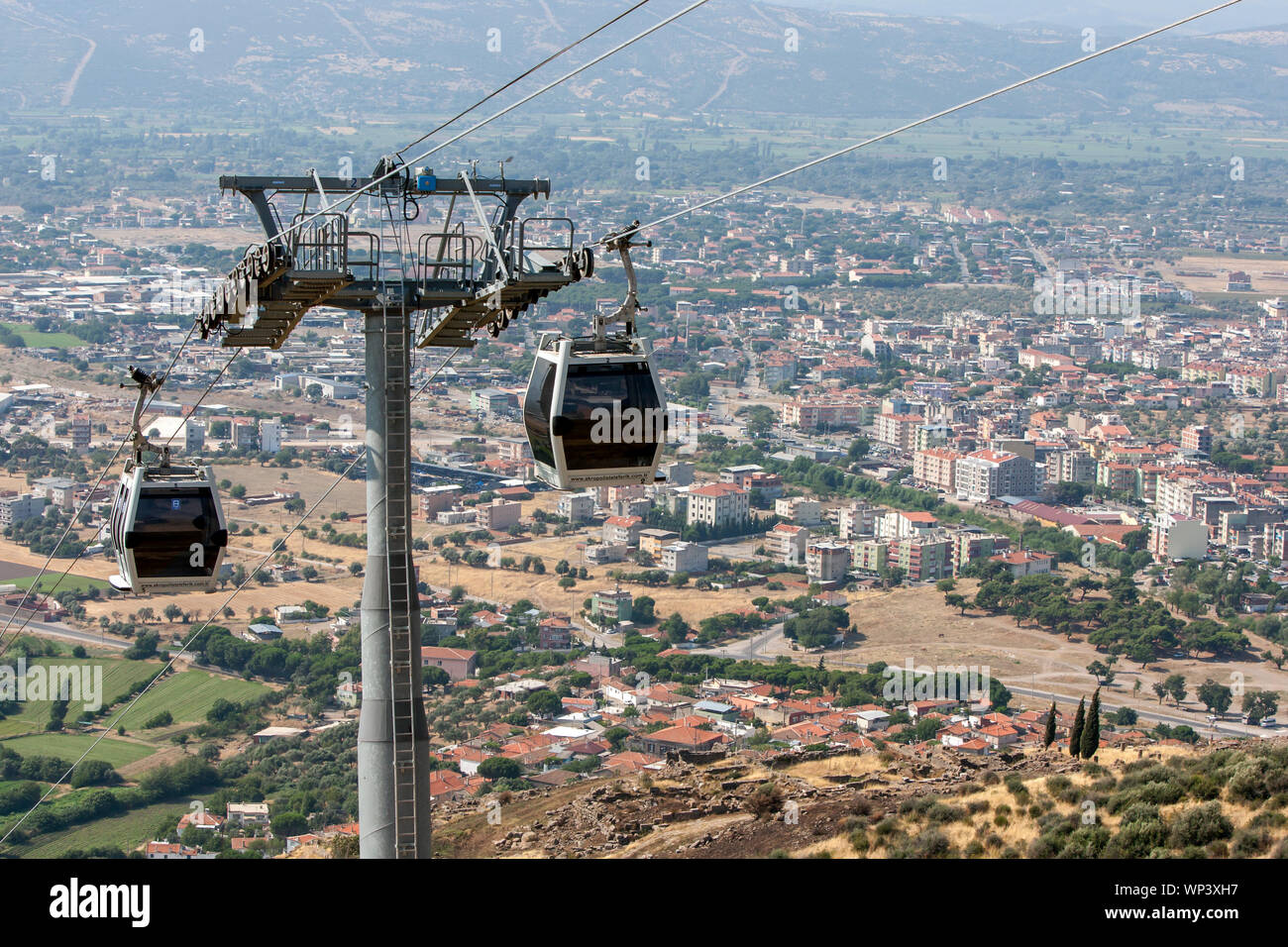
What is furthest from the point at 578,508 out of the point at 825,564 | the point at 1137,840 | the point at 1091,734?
the point at 1137,840

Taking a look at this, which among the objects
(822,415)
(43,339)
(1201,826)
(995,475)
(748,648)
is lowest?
(748,648)

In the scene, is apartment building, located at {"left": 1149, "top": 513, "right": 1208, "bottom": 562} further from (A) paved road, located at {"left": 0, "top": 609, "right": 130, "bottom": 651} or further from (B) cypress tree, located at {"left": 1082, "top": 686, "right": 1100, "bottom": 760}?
(B) cypress tree, located at {"left": 1082, "top": 686, "right": 1100, "bottom": 760}

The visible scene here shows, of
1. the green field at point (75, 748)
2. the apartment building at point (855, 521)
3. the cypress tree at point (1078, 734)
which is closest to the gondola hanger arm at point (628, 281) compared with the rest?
the cypress tree at point (1078, 734)

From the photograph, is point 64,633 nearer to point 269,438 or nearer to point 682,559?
point 682,559

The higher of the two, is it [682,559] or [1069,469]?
[1069,469]

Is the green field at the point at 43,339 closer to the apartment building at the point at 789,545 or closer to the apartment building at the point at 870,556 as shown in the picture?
the apartment building at the point at 789,545
